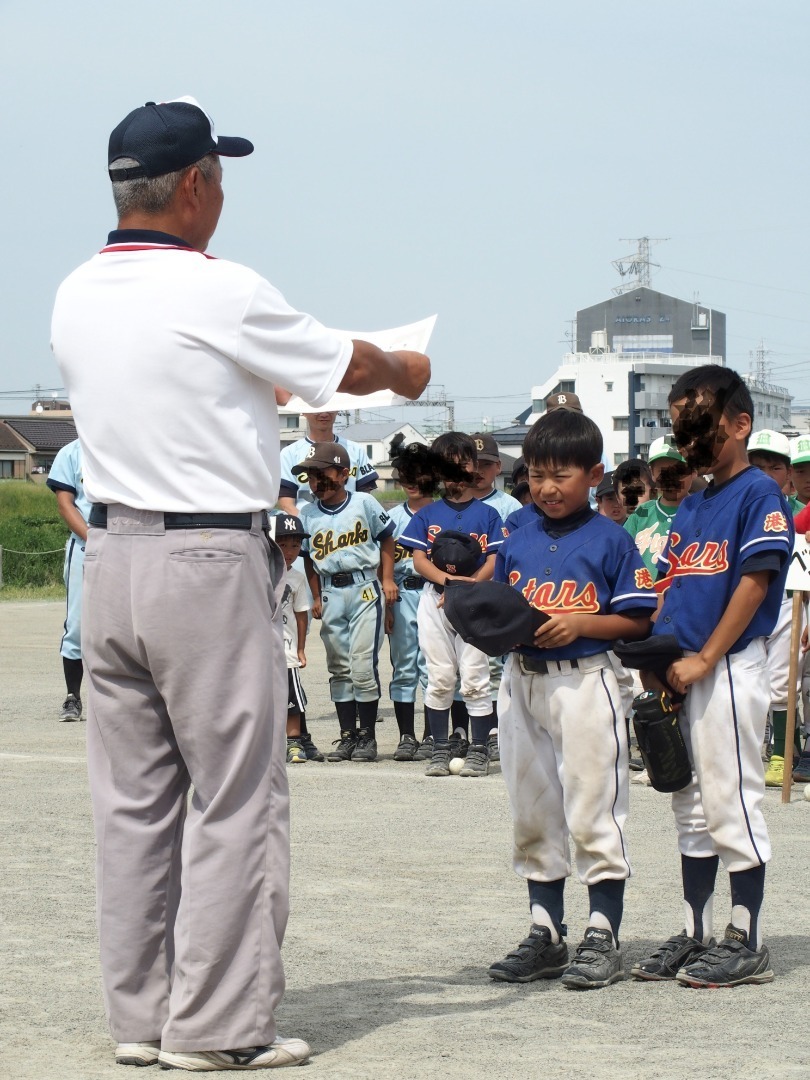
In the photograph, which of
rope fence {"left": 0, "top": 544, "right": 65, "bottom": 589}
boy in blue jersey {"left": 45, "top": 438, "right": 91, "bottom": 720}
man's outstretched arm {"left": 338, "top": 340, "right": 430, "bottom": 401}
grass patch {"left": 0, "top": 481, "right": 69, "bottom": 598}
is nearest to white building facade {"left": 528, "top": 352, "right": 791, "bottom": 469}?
grass patch {"left": 0, "top": 481, "right": 69, "bottom": 598}

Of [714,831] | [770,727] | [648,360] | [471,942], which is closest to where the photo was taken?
[714,831]

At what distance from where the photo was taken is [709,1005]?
4.24 metres

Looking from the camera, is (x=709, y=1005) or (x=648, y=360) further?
(x=648, y=360)

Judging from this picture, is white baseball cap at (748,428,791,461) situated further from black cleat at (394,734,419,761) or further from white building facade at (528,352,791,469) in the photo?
white building facade at (528,352,791,469)

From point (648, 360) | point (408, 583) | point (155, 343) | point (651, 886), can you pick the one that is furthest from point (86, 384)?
point (648, 360)

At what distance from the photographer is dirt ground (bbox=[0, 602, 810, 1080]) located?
12.1 feet

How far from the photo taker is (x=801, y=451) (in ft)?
28.5

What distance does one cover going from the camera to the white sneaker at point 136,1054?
3666mm

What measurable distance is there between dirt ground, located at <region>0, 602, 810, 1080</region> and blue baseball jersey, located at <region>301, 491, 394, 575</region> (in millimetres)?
1732

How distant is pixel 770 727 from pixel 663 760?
4260 mm

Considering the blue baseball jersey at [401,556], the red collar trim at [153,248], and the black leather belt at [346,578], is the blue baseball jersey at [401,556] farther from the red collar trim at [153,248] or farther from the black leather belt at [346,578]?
the red collar trim at [153,248]

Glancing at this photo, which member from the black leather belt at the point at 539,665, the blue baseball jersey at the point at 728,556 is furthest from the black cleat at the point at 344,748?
the blue baseball jersey at the point at 728,556

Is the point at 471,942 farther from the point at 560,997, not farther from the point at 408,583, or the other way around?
the point at 408,583

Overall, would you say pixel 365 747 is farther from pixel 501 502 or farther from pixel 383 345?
pixel 383 345
